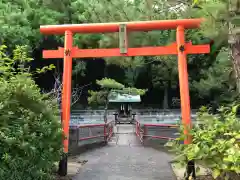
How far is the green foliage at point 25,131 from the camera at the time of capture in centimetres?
409

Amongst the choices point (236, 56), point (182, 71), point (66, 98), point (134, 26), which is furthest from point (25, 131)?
point (236, 56)

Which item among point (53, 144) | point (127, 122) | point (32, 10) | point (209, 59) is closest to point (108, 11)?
point (53, 144)

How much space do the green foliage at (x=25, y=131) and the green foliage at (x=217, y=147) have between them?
220cm

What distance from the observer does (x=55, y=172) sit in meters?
6.21

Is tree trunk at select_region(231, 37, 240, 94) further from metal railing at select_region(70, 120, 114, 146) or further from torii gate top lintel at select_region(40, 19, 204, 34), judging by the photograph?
metal railing at select_region(70, 120, 114, 146)

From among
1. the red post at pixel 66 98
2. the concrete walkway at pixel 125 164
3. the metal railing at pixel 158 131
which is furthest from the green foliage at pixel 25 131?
the metal railing at pixel 158 131

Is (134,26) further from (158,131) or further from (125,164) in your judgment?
(158,131)

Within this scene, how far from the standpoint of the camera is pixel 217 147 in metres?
4.54

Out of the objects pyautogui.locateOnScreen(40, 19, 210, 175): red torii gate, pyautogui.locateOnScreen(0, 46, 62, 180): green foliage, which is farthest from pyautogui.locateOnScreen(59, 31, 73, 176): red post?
pyautogui.locateOnScreen(0, 46, 62, 180): green foliage

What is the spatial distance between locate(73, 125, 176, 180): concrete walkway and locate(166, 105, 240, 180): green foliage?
137cm

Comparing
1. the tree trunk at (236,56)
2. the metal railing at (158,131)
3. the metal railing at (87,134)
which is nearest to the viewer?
the tree trunk at (236,56)

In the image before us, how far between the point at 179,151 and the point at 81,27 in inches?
132

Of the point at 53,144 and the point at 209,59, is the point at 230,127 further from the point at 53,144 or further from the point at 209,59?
the point at 209,59

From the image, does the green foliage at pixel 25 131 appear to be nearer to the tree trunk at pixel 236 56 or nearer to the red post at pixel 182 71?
the red post at pixel 182 71
